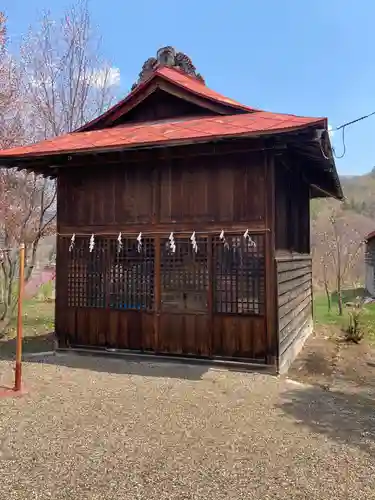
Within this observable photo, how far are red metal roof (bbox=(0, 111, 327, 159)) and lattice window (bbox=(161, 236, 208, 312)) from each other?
1726 mm

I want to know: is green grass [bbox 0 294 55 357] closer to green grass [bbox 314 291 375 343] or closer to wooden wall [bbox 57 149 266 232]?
wooden wall [bbox 57 149 266 232]

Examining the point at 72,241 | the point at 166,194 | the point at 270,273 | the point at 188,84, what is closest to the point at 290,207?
the point at 270,273

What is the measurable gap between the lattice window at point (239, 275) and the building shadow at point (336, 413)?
5.14 ft

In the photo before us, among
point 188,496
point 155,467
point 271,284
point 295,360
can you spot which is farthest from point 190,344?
point 188,496

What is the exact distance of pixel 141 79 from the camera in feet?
30.6

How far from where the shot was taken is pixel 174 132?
275 inches

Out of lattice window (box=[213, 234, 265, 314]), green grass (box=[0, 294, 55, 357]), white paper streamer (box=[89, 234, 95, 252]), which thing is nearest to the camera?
lattice window (box=[213, 234, 265, 314])

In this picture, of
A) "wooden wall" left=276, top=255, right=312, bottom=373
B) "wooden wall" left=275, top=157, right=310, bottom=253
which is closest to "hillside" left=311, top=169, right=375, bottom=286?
"wooden wall" left=276, top=255, right=312, bottom=373

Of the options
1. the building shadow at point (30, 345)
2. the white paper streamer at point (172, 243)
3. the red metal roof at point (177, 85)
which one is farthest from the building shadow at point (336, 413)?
the building shadow at point (30, 345)

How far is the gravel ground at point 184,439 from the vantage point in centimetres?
329

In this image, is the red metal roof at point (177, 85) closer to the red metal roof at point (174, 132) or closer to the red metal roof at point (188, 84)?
the red metal roof at point (188, 84)

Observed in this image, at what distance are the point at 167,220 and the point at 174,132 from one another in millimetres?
1503

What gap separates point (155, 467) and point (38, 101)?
43.0ft

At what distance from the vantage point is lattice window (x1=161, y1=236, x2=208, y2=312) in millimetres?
7105
